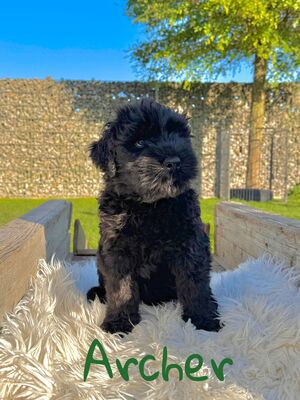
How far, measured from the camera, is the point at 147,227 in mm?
1707

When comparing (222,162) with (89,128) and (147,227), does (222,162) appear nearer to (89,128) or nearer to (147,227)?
(89,128)

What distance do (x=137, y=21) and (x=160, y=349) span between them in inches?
515

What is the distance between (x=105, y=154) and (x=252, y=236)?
1523 mm

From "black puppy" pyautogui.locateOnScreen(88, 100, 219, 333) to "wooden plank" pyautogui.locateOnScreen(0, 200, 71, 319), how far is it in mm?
385

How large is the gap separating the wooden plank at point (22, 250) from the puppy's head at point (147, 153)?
522 mm

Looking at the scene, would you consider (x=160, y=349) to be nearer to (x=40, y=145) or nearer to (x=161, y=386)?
(x=161, y=386)

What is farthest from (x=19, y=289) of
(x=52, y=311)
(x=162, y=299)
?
(x=162, y=299)

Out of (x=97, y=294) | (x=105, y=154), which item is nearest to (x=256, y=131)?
(x=97, y=294)

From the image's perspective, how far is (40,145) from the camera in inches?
554

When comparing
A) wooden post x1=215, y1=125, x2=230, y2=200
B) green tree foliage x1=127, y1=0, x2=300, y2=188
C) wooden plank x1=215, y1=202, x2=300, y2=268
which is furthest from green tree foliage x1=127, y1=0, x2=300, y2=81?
wooden plank x1=215, y1=202, x2=300, y2=268

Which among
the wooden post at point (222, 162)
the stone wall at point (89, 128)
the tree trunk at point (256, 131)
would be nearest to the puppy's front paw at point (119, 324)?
the wooden post at point (222, 162)

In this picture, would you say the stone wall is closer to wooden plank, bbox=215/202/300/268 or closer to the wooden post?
the wooden post

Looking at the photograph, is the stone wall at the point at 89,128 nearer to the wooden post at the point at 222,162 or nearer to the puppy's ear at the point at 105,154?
the wooden post at the point at 222,162

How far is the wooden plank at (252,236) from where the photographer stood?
90.6 inches
